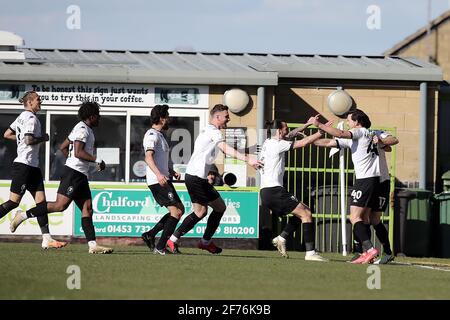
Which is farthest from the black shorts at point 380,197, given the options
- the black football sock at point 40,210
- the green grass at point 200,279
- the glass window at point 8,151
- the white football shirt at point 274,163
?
the glass window at point 8,151

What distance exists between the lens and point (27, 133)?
48.7 ft

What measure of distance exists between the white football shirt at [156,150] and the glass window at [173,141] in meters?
6.21

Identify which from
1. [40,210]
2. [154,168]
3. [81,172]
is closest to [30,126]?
[81,172]

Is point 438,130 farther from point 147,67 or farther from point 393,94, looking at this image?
point 147,67

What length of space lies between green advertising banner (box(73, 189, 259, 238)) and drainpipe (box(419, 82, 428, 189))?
381cm

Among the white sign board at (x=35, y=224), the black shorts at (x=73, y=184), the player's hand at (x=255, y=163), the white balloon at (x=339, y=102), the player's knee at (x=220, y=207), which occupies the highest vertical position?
the white balloon at (x=339, y=102)

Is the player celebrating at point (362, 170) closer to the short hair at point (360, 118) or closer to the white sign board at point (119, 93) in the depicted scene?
the short hair at point (360, 118)

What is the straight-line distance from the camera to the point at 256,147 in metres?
21.0

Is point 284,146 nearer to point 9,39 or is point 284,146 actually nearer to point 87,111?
point 87,111

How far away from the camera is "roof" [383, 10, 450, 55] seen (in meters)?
45.8

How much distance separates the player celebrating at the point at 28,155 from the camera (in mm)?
14859

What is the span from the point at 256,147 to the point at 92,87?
128 inches

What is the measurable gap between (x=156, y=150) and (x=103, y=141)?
662 centimetres
